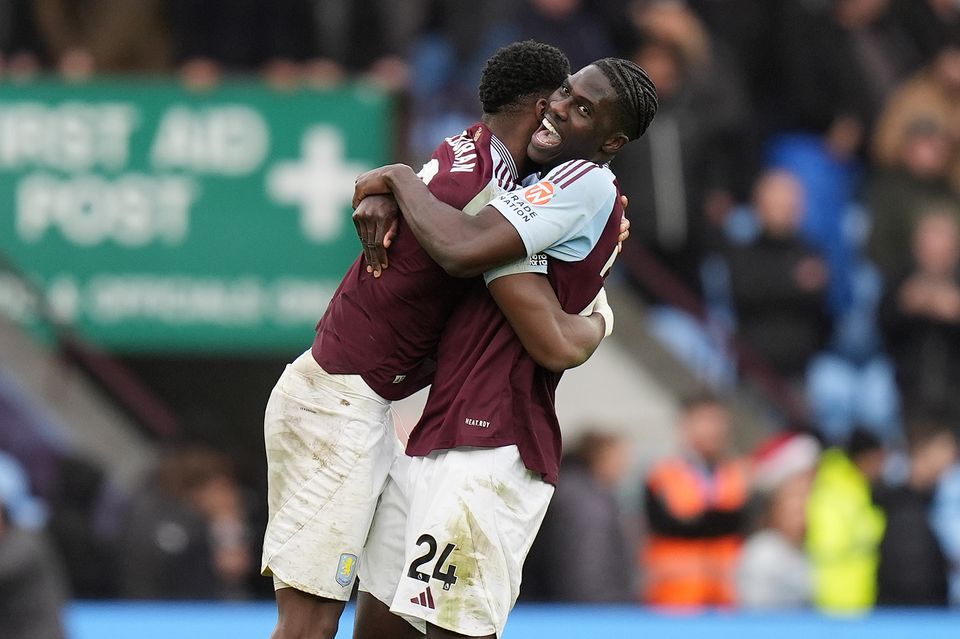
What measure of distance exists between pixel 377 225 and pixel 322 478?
29.4 inches

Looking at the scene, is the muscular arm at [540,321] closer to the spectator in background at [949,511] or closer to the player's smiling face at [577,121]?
the player's smiling face at [577,121]

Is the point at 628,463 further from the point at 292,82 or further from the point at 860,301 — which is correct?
the point at 292,82

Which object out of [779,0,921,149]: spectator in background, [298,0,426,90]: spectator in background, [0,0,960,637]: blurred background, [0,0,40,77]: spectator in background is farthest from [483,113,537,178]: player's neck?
[779,0,921,149]: spectator in background

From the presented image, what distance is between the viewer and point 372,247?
5.14 m

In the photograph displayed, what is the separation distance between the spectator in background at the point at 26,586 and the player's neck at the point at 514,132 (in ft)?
13.6

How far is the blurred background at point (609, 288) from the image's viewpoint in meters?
10.1

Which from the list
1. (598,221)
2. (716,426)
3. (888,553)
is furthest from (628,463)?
(598,221)

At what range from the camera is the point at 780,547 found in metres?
10.1

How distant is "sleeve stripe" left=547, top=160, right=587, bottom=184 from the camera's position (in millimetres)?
5023

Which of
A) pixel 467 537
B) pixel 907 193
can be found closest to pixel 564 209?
pixel 467 537

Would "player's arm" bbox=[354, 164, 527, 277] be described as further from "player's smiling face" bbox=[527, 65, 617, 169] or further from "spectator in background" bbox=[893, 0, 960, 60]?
"spectator in background" bbox=[893, 0, 960, 60]

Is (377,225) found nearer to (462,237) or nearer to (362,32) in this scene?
(462,237)

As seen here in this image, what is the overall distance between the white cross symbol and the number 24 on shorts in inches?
219

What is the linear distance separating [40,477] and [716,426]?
4.03 m
